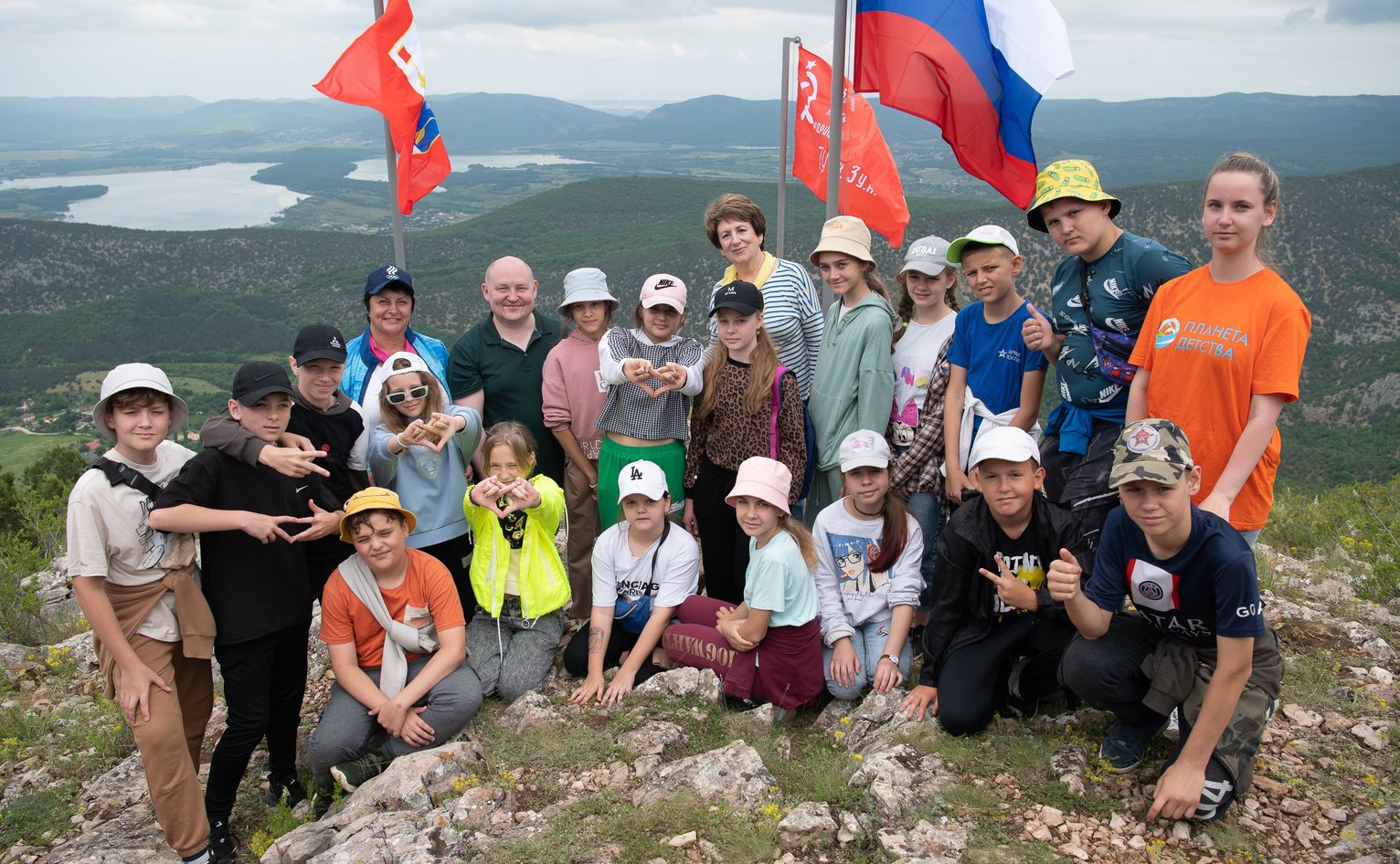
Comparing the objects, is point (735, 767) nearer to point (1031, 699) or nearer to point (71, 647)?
point (1031, 699)

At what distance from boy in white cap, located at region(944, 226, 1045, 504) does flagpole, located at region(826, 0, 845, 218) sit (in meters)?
2.06

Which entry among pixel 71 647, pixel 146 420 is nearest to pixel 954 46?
pixel 146 420

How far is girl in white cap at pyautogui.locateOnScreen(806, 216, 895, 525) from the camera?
5.43 m

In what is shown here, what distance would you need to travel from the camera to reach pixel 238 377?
4383 mm

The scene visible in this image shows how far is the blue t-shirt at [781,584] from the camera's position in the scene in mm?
4848

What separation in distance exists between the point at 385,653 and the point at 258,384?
1614 mm

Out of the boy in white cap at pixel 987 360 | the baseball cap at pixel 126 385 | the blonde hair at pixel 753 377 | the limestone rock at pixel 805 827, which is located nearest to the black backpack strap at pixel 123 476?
the baseball cap at pixel 126 385

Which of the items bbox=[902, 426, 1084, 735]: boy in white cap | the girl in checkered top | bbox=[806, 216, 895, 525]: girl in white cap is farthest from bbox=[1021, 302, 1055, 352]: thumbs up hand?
the girl in checkered top

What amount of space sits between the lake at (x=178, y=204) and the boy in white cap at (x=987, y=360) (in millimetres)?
130219

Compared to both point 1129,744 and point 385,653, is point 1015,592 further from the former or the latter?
point 385,653

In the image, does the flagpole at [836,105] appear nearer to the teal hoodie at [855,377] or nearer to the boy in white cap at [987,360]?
the teal hoodie at [855,377]

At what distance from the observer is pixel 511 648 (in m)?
5.42

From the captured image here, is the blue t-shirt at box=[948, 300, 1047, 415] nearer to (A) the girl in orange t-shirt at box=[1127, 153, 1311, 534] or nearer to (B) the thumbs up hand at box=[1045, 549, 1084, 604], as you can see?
(A) the girl in orange t-shirt at box=[1127, 153, 1311, 534]

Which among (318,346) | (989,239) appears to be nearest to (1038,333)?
(989,239)
